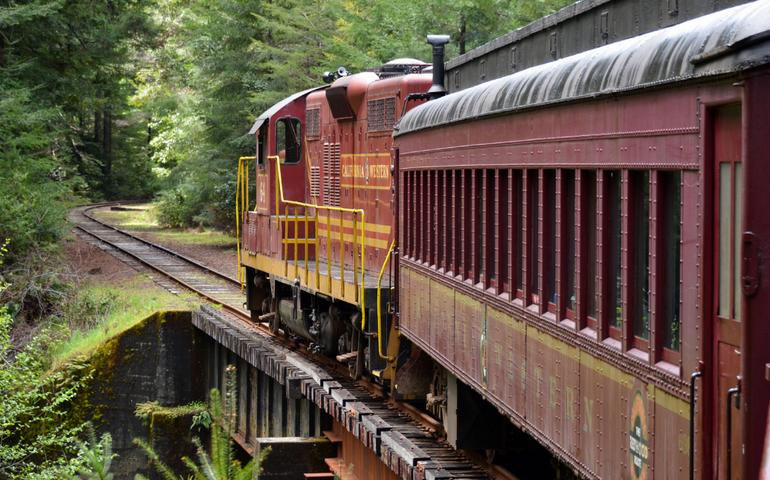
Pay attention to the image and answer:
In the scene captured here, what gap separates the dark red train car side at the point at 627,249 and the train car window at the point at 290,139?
9.98 meters

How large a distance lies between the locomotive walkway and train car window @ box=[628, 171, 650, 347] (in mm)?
4841

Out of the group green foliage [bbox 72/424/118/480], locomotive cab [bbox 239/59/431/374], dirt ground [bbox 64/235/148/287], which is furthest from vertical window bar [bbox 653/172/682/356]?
dirt ground [bbox 64/235/148/287]

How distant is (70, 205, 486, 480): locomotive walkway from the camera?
11.7m

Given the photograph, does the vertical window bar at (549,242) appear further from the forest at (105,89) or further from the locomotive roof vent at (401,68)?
the forest at (105,89)

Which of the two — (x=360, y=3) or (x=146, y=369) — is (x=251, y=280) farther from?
(x=360, y=3)

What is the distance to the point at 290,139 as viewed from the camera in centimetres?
2031

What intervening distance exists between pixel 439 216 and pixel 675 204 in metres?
5.93

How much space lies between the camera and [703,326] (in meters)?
4.94

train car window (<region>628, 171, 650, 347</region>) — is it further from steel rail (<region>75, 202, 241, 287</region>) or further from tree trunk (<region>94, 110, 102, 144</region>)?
tree trunk (<region>94, 110, 102, 144</region>)

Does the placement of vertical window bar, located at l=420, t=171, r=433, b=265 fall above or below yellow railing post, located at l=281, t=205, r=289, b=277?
above

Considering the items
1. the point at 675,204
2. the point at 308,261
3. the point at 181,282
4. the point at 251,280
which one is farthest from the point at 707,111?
the point at 181,282

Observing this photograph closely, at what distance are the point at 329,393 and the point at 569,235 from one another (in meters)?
8.66

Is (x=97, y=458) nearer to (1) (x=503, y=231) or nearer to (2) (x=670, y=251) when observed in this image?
(1) (x=503, y=231)

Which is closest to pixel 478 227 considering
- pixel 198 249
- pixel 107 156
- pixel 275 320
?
pixel 275 320
